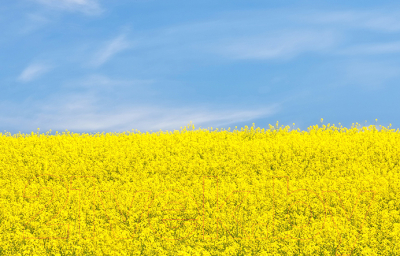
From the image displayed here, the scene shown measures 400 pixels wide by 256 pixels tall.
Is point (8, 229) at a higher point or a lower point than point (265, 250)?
higher

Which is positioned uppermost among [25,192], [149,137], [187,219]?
[149,137]

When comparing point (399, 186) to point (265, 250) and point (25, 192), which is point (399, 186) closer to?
point (265, 250)

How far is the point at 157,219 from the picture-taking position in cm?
964

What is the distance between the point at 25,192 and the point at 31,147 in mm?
3574

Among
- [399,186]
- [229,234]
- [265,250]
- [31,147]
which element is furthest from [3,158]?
[399,186]

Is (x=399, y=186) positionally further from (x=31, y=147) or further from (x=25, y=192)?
(x=31, y=147)

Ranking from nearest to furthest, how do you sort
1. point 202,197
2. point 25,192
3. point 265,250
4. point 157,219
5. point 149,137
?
point 265,250 < point 157,219 < point 202,197 < point 25,192 < point 149,137

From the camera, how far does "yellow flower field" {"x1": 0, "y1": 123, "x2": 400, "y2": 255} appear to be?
862 cm

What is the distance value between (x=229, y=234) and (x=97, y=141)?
8.46m

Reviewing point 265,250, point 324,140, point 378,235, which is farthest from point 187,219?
point 324,140

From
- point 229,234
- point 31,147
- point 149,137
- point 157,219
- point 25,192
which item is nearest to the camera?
point 229,234

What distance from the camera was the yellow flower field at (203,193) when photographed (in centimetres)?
862

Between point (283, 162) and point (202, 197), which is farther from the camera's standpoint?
point (283, 162)

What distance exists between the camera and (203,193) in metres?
10.8
